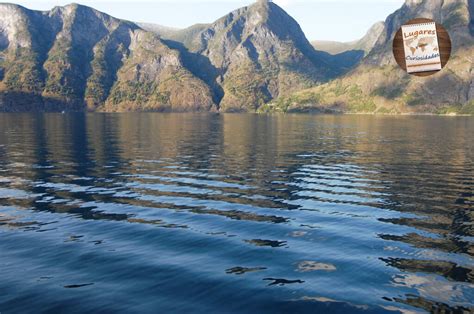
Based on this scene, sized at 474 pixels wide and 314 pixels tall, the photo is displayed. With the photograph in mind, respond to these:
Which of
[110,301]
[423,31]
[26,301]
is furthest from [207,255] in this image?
[423,31]

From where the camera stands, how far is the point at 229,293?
1909 cm

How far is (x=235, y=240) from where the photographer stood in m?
27.1

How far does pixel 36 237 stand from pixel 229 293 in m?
14.4

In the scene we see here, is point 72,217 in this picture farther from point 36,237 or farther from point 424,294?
point 424,294

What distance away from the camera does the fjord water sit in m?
18.7

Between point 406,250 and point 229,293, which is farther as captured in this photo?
point 406,250

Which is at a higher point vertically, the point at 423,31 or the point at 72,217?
the point at 423,31

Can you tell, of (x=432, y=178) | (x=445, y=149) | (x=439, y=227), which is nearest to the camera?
(x=439, y=227)

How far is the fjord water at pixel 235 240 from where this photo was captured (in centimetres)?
A: 1869

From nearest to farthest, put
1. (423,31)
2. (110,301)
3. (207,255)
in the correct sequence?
(423,31) < (110,301) < (207,255)

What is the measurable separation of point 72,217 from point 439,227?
25.5m

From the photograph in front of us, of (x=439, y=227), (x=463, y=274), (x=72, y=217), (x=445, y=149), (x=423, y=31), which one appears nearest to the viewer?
(x=423, y=31)

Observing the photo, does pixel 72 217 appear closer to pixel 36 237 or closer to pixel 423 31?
pixel 36 237

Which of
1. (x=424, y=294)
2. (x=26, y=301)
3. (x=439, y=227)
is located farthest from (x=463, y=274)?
(x=26, y=301)
